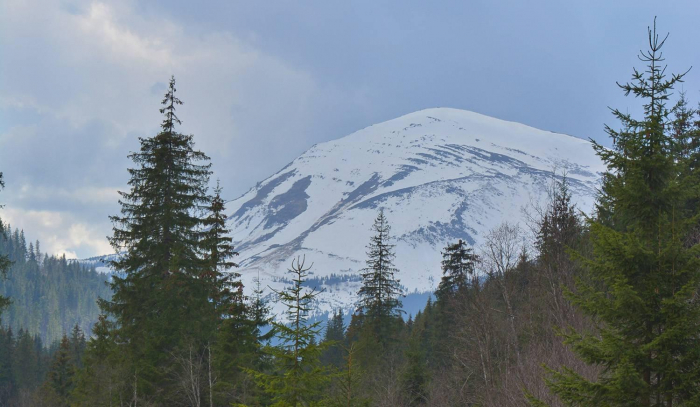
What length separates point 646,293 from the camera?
24.4 feet

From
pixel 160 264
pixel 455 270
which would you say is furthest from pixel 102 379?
pixel 455 270

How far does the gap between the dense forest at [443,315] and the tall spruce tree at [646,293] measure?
2 cm

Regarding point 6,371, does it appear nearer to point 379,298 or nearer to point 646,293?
point 379,298

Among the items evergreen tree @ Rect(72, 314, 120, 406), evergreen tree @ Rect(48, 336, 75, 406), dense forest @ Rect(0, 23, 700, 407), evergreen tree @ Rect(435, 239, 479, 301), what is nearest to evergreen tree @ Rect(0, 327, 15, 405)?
evergreen tree @ Rect(48, 336, 75, 406)

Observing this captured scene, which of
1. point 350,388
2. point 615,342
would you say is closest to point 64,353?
point 350,388

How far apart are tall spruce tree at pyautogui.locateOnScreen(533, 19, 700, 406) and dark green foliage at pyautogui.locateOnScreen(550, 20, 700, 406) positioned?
1cm

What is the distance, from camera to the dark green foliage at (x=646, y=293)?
7109 millimetres

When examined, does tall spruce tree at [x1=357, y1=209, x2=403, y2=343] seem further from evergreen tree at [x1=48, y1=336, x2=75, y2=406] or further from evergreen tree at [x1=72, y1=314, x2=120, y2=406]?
evergreen tree at [x1=48, y1=336, x2=75, y2=406]

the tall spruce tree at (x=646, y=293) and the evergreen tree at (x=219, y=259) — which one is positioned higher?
the evergreen tree at (x=219, y=259)

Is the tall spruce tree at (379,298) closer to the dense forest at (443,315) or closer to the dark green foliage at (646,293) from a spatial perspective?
the dense forest at (443,315)

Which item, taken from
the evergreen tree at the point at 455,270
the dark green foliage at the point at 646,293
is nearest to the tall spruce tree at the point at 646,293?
the dark green foliage at the point at 646,293

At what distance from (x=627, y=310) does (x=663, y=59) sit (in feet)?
13.0

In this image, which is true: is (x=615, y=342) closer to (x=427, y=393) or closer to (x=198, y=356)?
(x=198, y=356)

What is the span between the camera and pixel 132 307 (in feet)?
74.4
